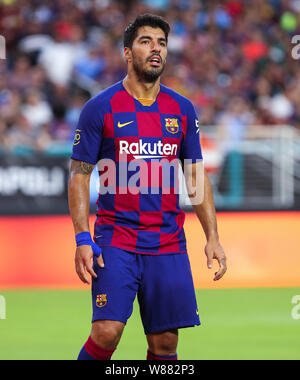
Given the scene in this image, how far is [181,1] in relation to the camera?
59.2 ft

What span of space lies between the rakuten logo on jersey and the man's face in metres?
0.44

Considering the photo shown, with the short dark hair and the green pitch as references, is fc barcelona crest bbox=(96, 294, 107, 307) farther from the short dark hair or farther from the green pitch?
the green pitch

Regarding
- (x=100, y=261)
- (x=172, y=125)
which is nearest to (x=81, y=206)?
(x=100, y=261)

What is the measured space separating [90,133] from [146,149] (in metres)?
0.37

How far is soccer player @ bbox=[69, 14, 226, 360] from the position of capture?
16.9 feet

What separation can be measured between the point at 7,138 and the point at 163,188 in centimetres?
795

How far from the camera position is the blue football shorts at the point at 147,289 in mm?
5086

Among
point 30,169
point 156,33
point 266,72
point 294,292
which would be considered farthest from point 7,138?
point 156,33

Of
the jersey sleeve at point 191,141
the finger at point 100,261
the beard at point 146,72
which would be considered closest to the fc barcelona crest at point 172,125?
the jersey sleeve at point 191,141

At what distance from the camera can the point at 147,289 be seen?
521 cm

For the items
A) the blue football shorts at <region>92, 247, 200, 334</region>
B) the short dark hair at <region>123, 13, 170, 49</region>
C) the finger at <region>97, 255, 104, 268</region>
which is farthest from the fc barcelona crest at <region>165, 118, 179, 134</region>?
the finger at <region>97, 255, 104, 268</region>

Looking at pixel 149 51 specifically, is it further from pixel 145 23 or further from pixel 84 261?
pixel 84 261

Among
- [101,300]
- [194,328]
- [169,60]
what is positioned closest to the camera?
[101,300]

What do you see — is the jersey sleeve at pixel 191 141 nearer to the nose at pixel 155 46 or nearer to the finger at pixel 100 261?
the nose at pixel 155 46
